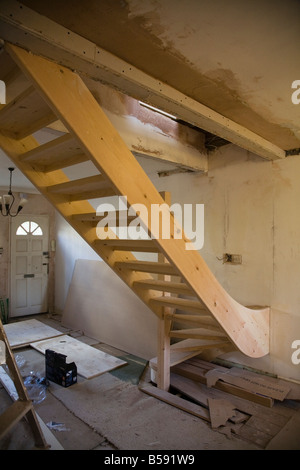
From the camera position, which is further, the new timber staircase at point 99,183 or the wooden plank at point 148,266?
the wooden plank at point 148,266

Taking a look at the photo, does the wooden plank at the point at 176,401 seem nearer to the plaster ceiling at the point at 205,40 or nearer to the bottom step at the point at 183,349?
the bottom step at the point at 183,349

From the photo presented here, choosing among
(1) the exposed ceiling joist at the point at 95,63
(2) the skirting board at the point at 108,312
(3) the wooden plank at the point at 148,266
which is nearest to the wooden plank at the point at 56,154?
(1) the exposed ceiling joist at the point at 95,63

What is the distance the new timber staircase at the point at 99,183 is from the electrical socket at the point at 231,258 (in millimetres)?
646

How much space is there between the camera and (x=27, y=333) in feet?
15.4

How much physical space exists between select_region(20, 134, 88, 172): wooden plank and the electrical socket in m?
2.25

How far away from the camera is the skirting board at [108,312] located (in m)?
3.97

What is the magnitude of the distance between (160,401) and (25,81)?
9.61 feet

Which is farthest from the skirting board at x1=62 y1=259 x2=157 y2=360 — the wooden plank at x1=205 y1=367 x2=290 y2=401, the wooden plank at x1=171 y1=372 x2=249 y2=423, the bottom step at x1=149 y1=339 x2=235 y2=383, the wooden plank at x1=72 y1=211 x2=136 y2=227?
the wooden plank at x1=72 y1=211 x2=136 y2=227

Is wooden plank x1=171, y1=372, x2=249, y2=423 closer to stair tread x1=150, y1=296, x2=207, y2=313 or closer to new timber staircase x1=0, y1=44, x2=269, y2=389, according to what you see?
new timber staircase x1=0, y1=44, x2=269, y2=389

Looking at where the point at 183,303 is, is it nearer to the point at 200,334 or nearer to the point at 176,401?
the point at 200,334

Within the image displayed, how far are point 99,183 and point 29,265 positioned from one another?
16.4 feet

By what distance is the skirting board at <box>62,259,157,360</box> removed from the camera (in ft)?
13.0

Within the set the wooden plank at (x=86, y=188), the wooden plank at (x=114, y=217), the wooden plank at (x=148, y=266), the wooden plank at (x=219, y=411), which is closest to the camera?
the wooden plank at (x=86, y=188)
